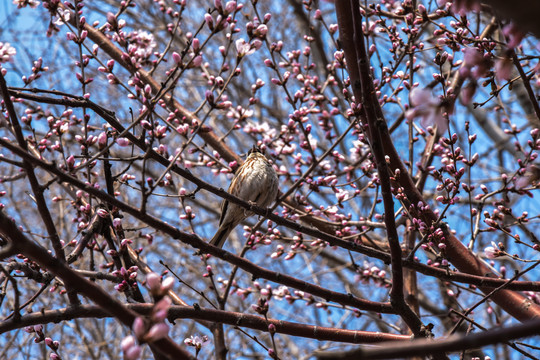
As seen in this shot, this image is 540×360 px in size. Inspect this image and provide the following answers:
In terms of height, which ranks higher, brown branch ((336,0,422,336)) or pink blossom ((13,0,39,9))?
pink blossom ((13,0,39,9))

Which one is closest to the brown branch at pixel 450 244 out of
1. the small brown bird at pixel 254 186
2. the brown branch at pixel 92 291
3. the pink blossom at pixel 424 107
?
the small brown bird at pixel 254 186

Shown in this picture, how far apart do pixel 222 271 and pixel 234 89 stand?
344 centimetres

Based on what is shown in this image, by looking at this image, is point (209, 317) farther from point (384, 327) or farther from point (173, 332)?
point (173, 332)

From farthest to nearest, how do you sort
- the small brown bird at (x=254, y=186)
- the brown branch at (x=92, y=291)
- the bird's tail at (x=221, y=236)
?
the small brown bird at (x=254, y=186)
the bird's tail at (x=221, y=236)
the brown branch at (x=92, y=291)

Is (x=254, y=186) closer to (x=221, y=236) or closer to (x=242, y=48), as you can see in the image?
(x=221, y=236)

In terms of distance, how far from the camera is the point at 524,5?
1.19 meters

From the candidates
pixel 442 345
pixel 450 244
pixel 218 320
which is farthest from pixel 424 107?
pixel 450 244

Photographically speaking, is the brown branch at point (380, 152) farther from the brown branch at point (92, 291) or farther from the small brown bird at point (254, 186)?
the small brown bird at point (254, 186)

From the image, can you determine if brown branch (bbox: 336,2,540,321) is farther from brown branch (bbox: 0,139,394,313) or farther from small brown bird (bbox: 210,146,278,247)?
small brown bird (bbox: 210,146,278,247)

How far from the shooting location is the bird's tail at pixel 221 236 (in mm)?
5434

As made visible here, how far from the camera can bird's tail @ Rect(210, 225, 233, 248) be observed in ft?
17.8

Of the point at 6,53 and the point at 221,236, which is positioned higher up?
the point at 6,53

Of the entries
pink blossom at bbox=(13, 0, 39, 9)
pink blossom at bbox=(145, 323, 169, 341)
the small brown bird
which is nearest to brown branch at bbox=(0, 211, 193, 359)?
pink blossom at bbox=(145, 323, 169, 341)

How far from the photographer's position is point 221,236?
5.50m
